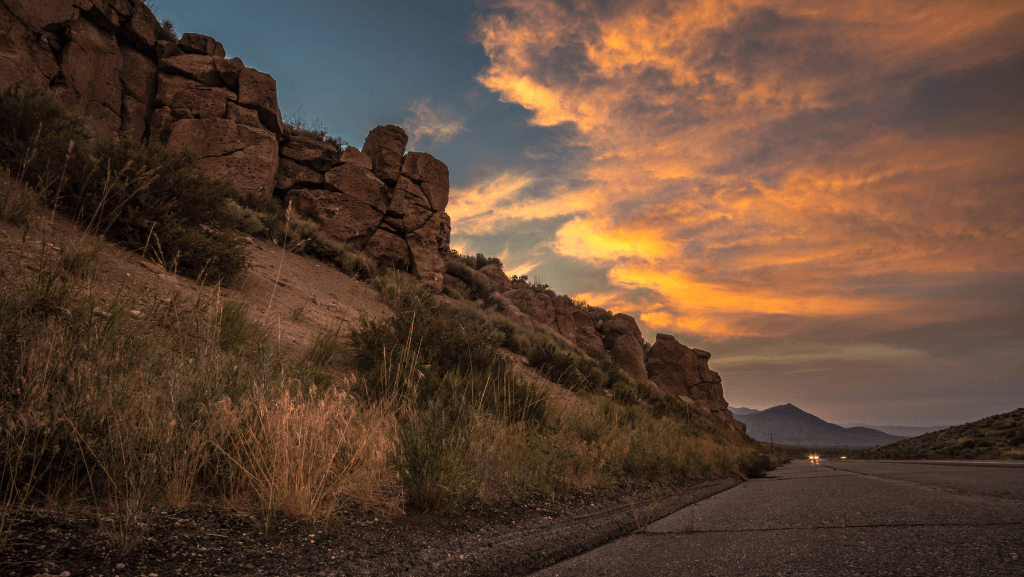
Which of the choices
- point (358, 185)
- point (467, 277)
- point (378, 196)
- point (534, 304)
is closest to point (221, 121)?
point (358, 185)

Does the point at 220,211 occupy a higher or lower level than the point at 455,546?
higher

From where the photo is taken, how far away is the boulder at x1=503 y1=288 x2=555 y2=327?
26.8 m

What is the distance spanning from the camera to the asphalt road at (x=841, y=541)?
1748mm

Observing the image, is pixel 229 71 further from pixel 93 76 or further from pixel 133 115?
pixel 93 76

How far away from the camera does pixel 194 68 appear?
1584 cm

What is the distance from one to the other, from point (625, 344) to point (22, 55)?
29.3m

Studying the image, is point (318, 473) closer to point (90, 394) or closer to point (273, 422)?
point (273, 422)

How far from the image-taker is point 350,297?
1257 centimetres

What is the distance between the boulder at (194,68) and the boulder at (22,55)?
11.6 feet

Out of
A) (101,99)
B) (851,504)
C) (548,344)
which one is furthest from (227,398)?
(101,99)

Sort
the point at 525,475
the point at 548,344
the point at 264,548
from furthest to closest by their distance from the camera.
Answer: the point at 548,344 → the point at 525,475 → the point at 264,548

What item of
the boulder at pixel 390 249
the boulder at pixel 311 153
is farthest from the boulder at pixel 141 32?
the boulder at pixel 390 249

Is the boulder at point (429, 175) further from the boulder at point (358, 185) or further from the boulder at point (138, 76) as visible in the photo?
the boulder at point (138, 76)

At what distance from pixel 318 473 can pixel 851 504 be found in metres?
3.70
